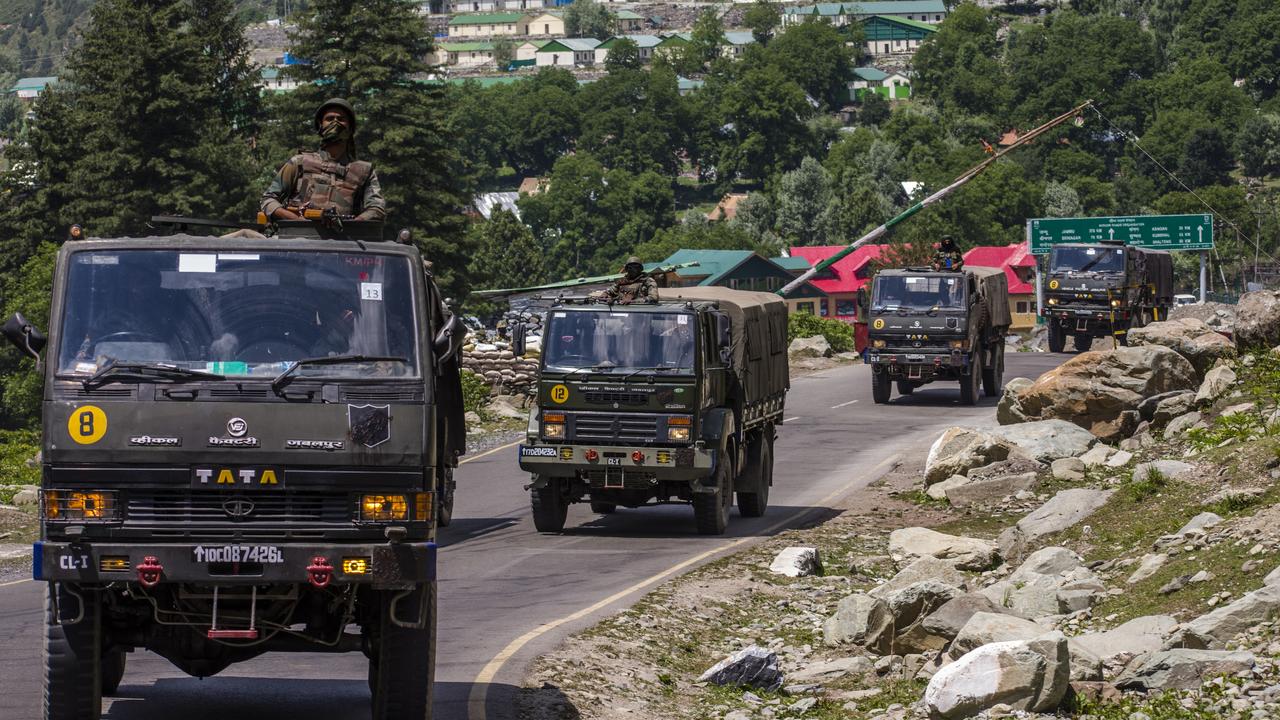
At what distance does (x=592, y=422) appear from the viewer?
20672 mm

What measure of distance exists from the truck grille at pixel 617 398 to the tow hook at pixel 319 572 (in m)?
11.4

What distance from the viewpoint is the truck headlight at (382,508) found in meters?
9.45

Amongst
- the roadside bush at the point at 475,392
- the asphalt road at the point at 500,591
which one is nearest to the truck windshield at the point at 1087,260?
the asphalt road at the point at 500,591

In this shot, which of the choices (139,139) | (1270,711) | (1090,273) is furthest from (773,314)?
(139,139)

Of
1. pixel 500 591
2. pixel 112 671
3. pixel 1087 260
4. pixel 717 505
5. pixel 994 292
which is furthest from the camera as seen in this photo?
pixel 1087 260

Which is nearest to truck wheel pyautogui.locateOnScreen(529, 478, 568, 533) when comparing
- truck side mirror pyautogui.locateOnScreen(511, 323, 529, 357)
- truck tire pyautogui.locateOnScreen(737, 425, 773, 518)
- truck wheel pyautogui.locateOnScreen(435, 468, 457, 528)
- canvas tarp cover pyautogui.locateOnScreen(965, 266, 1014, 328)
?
truck side mirror pyautogui.locateOnScreen(511, 323, 529, 357)

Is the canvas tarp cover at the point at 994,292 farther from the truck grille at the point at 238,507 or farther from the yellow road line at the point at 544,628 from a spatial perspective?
the truck grille at the point at 238,507

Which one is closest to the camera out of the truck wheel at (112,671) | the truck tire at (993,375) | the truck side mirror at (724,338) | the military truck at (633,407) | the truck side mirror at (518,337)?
the truck wheel at (112,671)

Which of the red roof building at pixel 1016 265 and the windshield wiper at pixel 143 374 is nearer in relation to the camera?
the windshield wiper at pixel 143 374

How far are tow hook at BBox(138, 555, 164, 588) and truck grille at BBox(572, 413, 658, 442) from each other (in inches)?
455

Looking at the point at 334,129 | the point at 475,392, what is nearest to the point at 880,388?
the point at 475,392

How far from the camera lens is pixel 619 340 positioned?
2084 centimetres

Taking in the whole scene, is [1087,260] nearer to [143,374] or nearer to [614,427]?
[614,427]

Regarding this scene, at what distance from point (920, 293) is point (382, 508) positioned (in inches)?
1162
